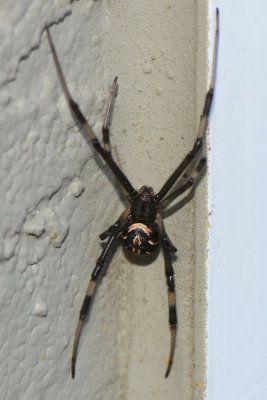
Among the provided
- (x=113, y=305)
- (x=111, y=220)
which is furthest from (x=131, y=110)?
(x=113, y=305)

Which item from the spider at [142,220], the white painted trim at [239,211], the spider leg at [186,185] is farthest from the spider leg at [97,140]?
the white painted trim at [239,211]

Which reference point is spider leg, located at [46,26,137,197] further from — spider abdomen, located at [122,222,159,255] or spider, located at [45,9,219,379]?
spider abdomen, located at [122,222,159,255]

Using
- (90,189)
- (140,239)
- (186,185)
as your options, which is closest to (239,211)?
(186,185)

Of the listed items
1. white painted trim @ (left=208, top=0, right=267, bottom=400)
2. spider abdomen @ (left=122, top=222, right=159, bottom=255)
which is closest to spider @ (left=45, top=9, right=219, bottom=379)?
spider abdomen @ (left=122, top=222, right=159, bottom=255)

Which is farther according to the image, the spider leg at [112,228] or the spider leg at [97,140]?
the spider leg at [112,228]

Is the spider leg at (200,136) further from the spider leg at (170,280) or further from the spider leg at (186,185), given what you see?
the spider leg at (170,280)

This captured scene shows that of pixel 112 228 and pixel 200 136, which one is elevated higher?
pixel 200 136

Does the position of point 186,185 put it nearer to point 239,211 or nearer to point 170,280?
point 239,211
